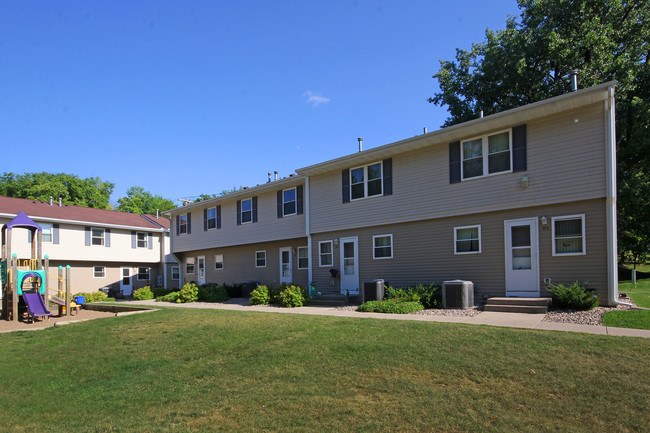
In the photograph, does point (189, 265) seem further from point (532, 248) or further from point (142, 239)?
point (532, 248)

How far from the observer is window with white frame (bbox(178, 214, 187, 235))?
2569 cm

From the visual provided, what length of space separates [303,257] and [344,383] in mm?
13257

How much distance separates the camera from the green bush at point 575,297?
974cm

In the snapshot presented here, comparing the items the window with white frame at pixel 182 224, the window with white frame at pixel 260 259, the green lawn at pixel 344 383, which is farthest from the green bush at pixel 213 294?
the green lawn at pixel 344 383

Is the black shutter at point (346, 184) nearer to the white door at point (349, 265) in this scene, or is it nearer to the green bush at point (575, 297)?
the white door at point (349, 265)

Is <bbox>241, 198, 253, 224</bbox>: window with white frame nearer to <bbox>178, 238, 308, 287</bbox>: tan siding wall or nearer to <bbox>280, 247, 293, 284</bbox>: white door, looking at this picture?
<bbox>178, 238, 308, 287</bbox>: tan siding wall

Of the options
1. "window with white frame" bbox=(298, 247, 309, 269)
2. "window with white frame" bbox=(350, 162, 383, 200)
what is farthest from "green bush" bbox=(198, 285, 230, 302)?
"window with white frame" bbox=(350, 162, 383, 200)

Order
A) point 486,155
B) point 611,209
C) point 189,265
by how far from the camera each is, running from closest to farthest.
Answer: point 611,209 < point 486,155 < point 189,265

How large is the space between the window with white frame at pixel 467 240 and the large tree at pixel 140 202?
51.0 meters

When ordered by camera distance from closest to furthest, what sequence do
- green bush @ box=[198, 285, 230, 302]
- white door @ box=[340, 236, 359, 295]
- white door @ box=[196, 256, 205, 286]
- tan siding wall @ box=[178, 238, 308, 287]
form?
1. white door @ box=[340, 236, 359, 295]
2. green bush @ box=[198, 285, 230, 302]
3. tan siding wall @ box=[178, 238, 308, 287]
4. white door @ box=[196, 256, 205, 286]

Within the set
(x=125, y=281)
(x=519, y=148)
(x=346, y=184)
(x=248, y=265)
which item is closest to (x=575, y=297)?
(x=519, y=148)

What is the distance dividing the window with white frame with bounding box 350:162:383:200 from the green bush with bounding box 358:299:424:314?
4.43 m

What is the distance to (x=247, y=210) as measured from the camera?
2119cm

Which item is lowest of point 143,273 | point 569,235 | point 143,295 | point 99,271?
point 143,295
